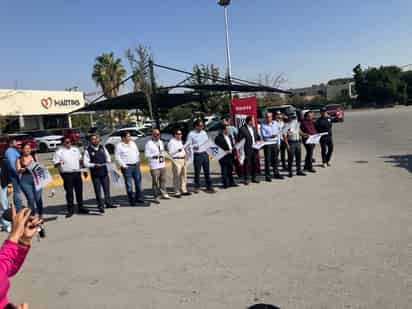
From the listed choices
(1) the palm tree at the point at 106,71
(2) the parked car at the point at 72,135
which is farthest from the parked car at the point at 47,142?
(1) the palm tree at the point at 106,71

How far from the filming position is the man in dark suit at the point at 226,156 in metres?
9.08

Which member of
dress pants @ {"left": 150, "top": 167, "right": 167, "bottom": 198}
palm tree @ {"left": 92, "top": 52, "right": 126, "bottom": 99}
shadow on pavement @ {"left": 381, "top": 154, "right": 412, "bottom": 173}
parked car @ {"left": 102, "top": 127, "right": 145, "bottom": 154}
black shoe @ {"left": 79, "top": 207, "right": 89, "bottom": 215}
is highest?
palm tree @ {"left": 92, "top": 52, "right": 126, "bottom": 99}

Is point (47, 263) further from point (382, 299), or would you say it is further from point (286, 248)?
point (382, 299)

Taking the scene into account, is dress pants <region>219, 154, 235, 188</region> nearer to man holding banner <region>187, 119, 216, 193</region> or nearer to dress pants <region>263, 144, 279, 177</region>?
man holding banner <region>187, 119, 216, 193</region>

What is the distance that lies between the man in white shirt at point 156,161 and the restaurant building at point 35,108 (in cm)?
2268

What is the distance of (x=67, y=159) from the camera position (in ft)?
24.1

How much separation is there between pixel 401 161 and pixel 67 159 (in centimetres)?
943

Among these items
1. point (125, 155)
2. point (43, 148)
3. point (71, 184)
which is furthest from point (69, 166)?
point (43, 148)

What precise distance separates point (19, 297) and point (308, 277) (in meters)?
3.30

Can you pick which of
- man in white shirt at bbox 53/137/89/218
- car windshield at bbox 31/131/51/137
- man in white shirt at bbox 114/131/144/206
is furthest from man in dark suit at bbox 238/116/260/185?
car windshield at bbox 31/131/51/137

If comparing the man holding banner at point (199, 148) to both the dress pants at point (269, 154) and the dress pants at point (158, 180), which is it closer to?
the dress pants at point (158, 180)

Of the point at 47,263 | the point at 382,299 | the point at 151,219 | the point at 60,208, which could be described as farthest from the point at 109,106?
the point at 382,299

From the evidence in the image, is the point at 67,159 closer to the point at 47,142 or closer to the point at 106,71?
the point at 47,142

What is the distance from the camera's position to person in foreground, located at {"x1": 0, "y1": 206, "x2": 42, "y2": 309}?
200 centimetres
